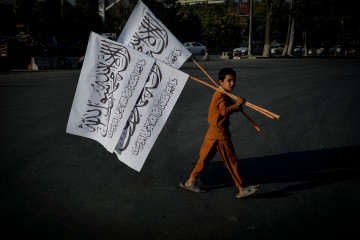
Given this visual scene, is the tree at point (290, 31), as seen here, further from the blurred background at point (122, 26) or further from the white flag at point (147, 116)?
the white flag at point (147, 116)

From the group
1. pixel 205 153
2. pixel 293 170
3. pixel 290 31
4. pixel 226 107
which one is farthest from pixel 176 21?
pixel 226 107

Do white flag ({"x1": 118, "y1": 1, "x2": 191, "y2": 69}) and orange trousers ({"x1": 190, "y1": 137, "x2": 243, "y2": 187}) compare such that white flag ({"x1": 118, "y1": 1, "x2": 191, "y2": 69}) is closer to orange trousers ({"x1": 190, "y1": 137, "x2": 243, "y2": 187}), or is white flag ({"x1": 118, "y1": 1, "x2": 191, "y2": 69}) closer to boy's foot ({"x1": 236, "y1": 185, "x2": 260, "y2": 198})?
orange trousers ({"x1": 190, "y1": 137, "x2": 243, "y2": 187})

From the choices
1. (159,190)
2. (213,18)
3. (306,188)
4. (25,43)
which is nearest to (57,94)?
(159,190)

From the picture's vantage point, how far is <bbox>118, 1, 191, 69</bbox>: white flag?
4426mm

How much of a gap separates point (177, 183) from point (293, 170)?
160 centimetres

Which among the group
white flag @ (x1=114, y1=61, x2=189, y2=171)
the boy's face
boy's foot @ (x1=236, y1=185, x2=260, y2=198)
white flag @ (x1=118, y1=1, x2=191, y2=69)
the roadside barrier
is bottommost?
the roadside barrier

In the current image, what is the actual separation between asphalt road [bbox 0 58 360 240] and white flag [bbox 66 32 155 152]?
0.75 m

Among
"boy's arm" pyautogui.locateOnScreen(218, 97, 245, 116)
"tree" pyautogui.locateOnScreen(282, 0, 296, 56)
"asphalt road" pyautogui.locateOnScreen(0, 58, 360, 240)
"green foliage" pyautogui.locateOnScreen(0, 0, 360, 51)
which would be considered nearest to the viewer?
→ "asphalt road" pyautogui.locateOnScreen(0, 58, 360, 240)

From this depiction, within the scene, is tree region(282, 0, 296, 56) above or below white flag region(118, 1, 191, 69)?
below

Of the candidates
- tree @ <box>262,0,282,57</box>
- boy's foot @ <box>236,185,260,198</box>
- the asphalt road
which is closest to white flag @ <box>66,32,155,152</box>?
the asphalt road

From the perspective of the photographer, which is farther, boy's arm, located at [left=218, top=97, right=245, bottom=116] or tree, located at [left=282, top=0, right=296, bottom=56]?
tree, located at [left=282, top=0, right=296, bottom=56]

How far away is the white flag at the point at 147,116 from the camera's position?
4.17 m

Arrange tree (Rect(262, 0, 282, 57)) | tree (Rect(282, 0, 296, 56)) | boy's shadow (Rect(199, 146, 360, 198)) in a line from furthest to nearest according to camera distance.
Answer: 1. tree (Rect(282, 0, 296, 56))
2. tree (Rect(262, 0, 282, 57))
3. boy's shadow (Rect(199, 146, 360, 198))

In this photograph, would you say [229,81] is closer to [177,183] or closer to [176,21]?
[177,183]
